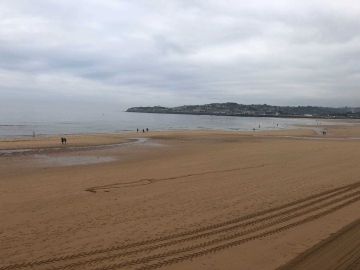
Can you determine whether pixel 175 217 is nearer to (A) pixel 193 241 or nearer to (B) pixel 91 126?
(A) pixel 193 241

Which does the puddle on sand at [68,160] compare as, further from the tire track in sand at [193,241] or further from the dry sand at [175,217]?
the tire track in sand at [193,241]

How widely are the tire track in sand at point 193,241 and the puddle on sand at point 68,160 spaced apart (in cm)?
1527

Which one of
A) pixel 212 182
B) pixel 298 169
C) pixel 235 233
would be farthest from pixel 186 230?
pixel 298 169

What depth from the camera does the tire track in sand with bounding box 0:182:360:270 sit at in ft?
22.5

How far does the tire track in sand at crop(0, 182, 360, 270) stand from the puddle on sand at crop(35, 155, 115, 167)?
50.1 feet

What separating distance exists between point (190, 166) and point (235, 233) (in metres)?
11.0

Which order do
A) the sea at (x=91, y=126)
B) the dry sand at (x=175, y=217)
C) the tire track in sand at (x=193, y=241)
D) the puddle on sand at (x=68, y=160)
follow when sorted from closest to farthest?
the tire track in sand at (x=193, y=241) → the dry sand at (x=175, y=217) → the puddle on sand at (x=68, y=160) → the sea at (x=91, y=126)

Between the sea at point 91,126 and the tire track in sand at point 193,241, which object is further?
the sea at point 91,126

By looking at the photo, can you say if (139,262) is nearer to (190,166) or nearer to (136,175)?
(136,175)

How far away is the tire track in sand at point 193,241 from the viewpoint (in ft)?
22.5

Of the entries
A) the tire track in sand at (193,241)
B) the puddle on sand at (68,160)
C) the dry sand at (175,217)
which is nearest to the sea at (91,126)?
the puddle on sand at (68,160)

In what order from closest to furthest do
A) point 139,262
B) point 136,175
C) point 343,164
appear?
point 139,262 → point 136,175 → point 343,164

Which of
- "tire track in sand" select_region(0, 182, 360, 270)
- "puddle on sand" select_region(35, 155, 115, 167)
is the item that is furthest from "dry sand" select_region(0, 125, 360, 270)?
"puddle on sand" select_region(35, 155, 115, 167)

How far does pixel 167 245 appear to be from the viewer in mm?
7699
